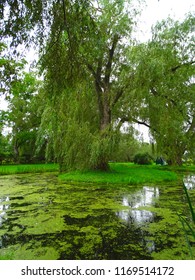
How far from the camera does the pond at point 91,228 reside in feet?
8.27

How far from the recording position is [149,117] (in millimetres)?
9406

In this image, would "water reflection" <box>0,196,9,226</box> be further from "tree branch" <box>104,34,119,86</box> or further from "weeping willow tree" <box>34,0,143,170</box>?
"tree branch" <box>104,34,119,86</box>

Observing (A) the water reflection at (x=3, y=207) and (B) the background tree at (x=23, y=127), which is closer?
(A) the water reflection at (x=3, y=207)

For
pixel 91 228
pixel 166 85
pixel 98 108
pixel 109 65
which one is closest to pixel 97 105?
pixel 98 108

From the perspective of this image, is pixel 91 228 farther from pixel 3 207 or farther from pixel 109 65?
pixel 109 65

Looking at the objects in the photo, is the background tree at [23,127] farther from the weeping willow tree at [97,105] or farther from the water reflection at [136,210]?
the water reflection at [136,210]

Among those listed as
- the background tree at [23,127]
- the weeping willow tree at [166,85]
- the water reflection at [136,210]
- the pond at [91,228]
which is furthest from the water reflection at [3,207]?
the background tree at [23,127]

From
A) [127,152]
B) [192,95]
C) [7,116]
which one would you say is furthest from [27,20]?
[127,152]

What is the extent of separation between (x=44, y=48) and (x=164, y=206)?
3558 millimetres

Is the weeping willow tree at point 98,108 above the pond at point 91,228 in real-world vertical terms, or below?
above

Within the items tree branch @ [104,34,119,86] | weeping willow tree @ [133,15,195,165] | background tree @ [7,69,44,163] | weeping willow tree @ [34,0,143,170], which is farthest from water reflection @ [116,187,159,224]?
background tree @ [7,69,44,163]

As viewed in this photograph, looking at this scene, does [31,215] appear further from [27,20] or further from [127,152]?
[127,152]

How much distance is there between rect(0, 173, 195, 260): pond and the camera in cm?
252

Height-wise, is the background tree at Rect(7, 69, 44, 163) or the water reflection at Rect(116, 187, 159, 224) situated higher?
the background tree at Rect(7, 69, 44, 163)
